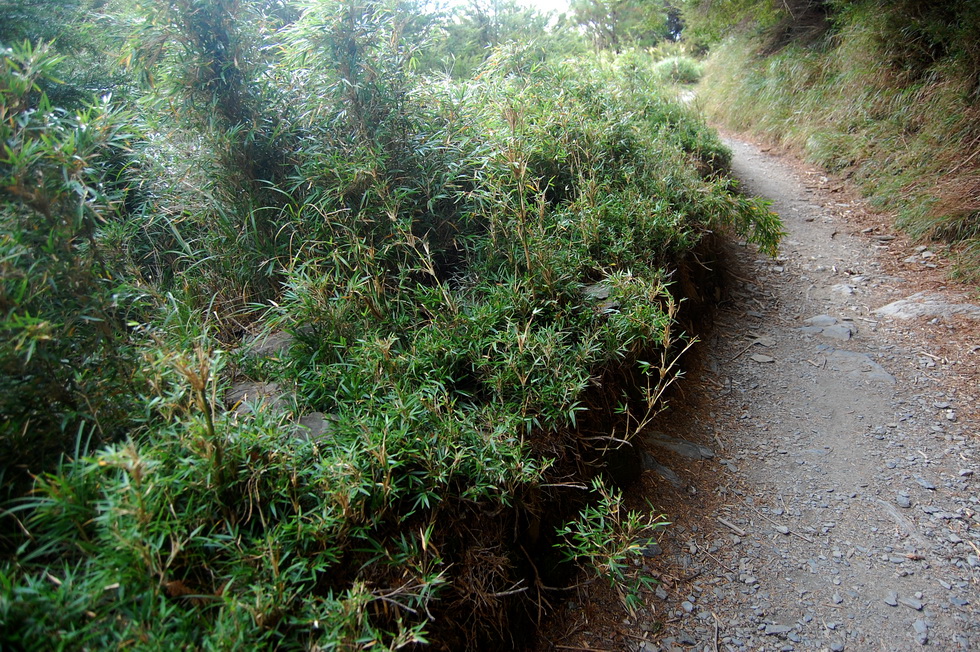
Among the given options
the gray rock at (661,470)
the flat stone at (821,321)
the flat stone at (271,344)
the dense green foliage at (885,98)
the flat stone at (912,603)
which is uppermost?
the dense green foliage at (885,98)

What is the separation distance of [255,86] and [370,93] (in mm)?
672

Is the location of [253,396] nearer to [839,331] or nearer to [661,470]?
[661,470]

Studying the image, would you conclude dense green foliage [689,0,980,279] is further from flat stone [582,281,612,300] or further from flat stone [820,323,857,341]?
flat stone [582,281,612,300]

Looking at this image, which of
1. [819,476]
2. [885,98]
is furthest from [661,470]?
[885,98]

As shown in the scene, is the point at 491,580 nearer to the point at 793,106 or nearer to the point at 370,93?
the point at 370,93

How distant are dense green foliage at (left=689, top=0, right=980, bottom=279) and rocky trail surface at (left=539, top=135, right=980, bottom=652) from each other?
78 centimetres

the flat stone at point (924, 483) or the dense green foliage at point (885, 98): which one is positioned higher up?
the dense green foliage at point (885, 98)

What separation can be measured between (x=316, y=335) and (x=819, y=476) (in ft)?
9.86

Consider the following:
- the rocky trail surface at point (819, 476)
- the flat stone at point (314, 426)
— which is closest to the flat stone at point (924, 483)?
the rocky trail surface at point (819, 476)

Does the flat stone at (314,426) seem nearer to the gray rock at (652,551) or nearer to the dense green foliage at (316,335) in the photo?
the dense green foliage at (316,335)

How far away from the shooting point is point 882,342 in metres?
4.30

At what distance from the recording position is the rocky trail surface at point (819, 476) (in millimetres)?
2500

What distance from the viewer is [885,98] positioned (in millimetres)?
6352

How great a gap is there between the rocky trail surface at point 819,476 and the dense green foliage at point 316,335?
0.31m
